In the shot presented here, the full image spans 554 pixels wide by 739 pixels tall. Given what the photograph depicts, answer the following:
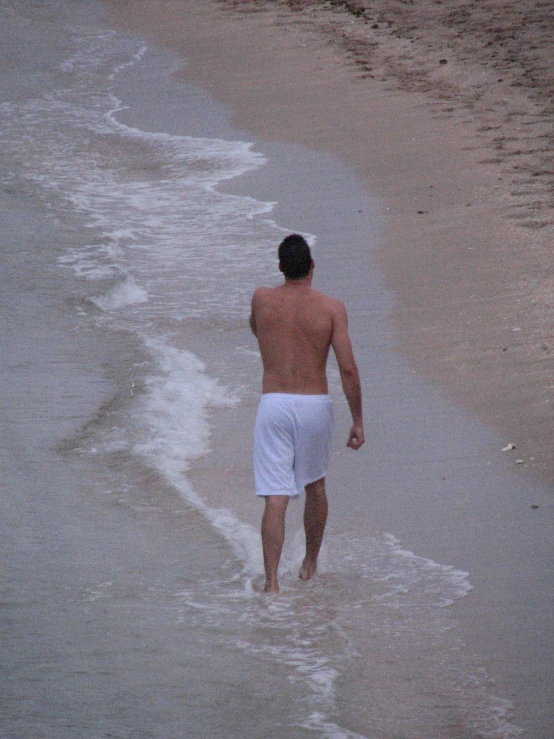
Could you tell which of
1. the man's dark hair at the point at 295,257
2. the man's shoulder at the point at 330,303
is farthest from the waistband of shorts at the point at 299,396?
the man's dark hair at the point at 295,257

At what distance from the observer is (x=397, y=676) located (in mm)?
4613

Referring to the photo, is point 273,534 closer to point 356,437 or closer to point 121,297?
point 356,437

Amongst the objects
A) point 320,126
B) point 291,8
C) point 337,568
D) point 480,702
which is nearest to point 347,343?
point 337,568

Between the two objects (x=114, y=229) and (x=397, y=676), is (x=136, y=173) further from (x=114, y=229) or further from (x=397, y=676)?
(x=397, y=676)

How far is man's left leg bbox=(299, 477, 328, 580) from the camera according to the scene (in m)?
5.27

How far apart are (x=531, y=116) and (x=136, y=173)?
189 inches

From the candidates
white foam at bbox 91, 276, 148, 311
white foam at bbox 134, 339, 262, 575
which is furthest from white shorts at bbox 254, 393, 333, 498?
white foam at bbox 91, 276, 148, 311

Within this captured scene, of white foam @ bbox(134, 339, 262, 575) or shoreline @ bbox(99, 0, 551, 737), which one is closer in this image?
shoreline @ bbox(99, 0, 551, 737)

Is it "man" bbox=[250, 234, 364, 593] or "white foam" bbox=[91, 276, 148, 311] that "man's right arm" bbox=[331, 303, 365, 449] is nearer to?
"man" bbox=[250, 234, 364, 593]

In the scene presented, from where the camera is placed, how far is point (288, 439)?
16.9 feet

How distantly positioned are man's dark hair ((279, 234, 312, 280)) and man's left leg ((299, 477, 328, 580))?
912mm

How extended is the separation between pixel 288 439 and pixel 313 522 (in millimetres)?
438

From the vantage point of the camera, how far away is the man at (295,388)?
5129 millimetres

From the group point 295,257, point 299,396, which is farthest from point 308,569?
point 295,257
